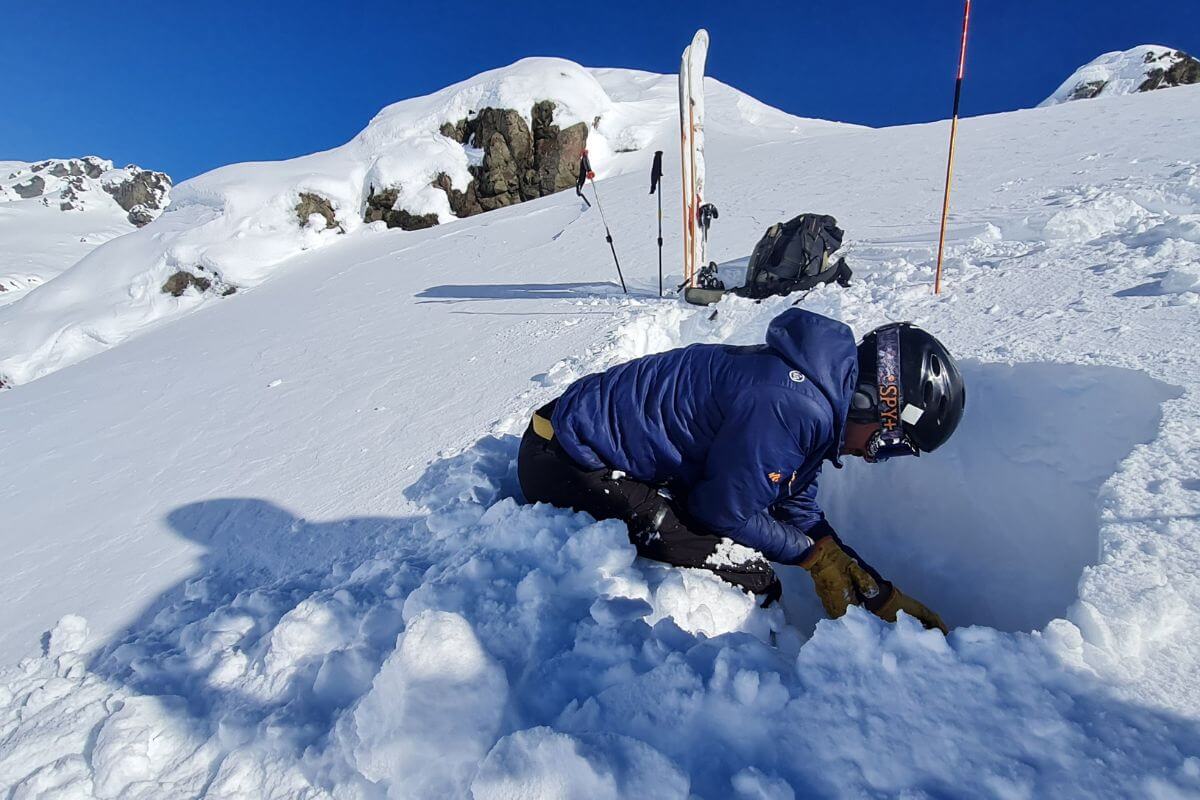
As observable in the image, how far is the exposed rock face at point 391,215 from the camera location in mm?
16953

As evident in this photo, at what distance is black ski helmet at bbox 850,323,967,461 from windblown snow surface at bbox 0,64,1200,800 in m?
0.50

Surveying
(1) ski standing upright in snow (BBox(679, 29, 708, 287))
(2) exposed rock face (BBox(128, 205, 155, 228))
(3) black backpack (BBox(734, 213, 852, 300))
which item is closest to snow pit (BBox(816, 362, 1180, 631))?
(3) black backpack (BBox(734, 213, 852, 300))

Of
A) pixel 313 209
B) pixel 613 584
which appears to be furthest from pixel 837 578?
pixel 313 209

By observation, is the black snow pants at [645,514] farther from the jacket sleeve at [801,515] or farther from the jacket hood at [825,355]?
the jacket hood at [825,355]

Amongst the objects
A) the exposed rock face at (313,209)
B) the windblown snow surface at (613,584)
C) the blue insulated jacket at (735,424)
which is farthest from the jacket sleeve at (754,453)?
the exposed rock face at (313,209)

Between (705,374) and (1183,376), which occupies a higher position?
(705,374)

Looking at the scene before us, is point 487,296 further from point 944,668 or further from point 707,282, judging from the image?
point 944,668

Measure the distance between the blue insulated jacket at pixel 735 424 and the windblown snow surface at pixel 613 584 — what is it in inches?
11.6

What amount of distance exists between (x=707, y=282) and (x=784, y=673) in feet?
15.2

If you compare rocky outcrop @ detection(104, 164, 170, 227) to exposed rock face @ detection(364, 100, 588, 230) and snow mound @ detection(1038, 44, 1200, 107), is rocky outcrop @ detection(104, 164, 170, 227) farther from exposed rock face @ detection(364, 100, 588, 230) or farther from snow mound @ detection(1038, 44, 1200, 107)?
snow mound @ detection(1038, 44, 1200, 107)

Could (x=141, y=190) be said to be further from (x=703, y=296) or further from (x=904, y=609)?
(x=904, y=609)

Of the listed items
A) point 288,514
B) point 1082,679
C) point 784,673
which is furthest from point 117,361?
point 1082,679

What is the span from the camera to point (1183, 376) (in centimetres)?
220

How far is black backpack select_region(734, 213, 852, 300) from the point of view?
5.19m
